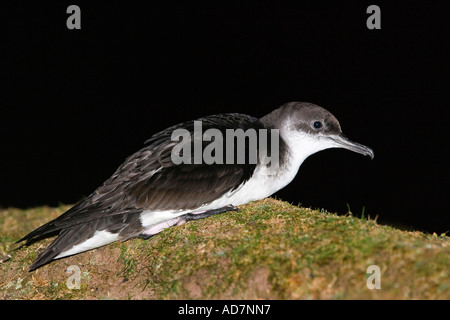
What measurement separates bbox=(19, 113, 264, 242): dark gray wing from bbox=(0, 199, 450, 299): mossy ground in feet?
1.24

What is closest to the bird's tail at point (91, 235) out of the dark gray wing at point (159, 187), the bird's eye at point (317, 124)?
the dark gray wing at point (159, 187)

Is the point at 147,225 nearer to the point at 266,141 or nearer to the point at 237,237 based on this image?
the point at 237,237

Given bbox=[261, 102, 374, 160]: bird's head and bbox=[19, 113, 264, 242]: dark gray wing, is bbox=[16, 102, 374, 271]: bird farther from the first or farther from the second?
bbox=[261, 102, 374, 160]: bird's head

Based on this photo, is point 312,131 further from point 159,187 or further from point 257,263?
point 257,263

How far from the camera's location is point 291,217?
507 cm

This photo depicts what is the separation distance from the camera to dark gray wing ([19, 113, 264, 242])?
16.8ft

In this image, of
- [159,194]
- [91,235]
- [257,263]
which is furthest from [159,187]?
[257,263]

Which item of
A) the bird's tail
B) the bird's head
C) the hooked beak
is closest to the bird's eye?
the bird's head

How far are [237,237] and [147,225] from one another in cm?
121

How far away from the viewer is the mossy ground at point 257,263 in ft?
11.8

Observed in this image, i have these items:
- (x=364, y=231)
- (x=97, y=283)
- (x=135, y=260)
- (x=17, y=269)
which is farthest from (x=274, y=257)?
(x=17, y=269)

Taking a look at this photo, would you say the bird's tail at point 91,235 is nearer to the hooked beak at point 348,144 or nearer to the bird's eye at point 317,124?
the bird's eye at point 317,124

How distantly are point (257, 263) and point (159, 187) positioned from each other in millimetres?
1676

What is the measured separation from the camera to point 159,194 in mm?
5152
